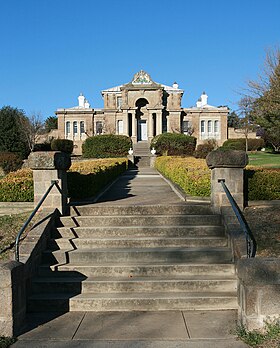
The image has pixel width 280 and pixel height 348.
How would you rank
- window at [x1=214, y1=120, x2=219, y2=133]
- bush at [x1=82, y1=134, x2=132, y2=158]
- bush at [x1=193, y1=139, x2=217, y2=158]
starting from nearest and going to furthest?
bush at [x1=193, y1=139, x2=217, y2=158] → bush at [x1=82, y1=134, x2=132, y2=158] → window at [x1=214, y1=120, x2=219, y2=133]

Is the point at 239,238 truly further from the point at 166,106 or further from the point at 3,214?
the point at 166,106

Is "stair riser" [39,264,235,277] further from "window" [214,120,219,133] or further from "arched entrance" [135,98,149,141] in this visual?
"window" [214,120,219,133]

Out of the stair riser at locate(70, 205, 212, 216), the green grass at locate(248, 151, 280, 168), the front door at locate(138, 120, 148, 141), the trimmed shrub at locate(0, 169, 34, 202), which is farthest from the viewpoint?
the front door at locate(138, 120, 148, 141)

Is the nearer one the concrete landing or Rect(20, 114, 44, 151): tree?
the concrete landing

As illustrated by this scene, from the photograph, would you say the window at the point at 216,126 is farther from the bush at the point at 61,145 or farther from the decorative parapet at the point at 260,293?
the decorative parapet at the point at 260,293

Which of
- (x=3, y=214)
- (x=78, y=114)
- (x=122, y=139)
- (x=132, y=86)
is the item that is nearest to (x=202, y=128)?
(x=132, y=86)

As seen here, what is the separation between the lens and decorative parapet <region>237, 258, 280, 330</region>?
4.58 metres

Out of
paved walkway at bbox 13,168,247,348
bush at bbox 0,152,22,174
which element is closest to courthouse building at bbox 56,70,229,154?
bush at bbox 0,152,22,174

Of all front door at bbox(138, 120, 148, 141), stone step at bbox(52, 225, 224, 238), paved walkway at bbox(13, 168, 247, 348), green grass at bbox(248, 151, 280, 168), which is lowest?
paved walkway at bbox(13, 168, 247, 348)

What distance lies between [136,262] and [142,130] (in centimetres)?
5585

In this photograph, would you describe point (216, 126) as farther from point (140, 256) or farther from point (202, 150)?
point (140, 256)

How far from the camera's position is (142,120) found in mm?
61656

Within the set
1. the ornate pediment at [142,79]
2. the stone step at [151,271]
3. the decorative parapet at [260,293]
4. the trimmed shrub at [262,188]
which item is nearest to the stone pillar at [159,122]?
the ornate pediment at [142,79]

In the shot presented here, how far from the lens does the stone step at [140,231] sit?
23.5ft
